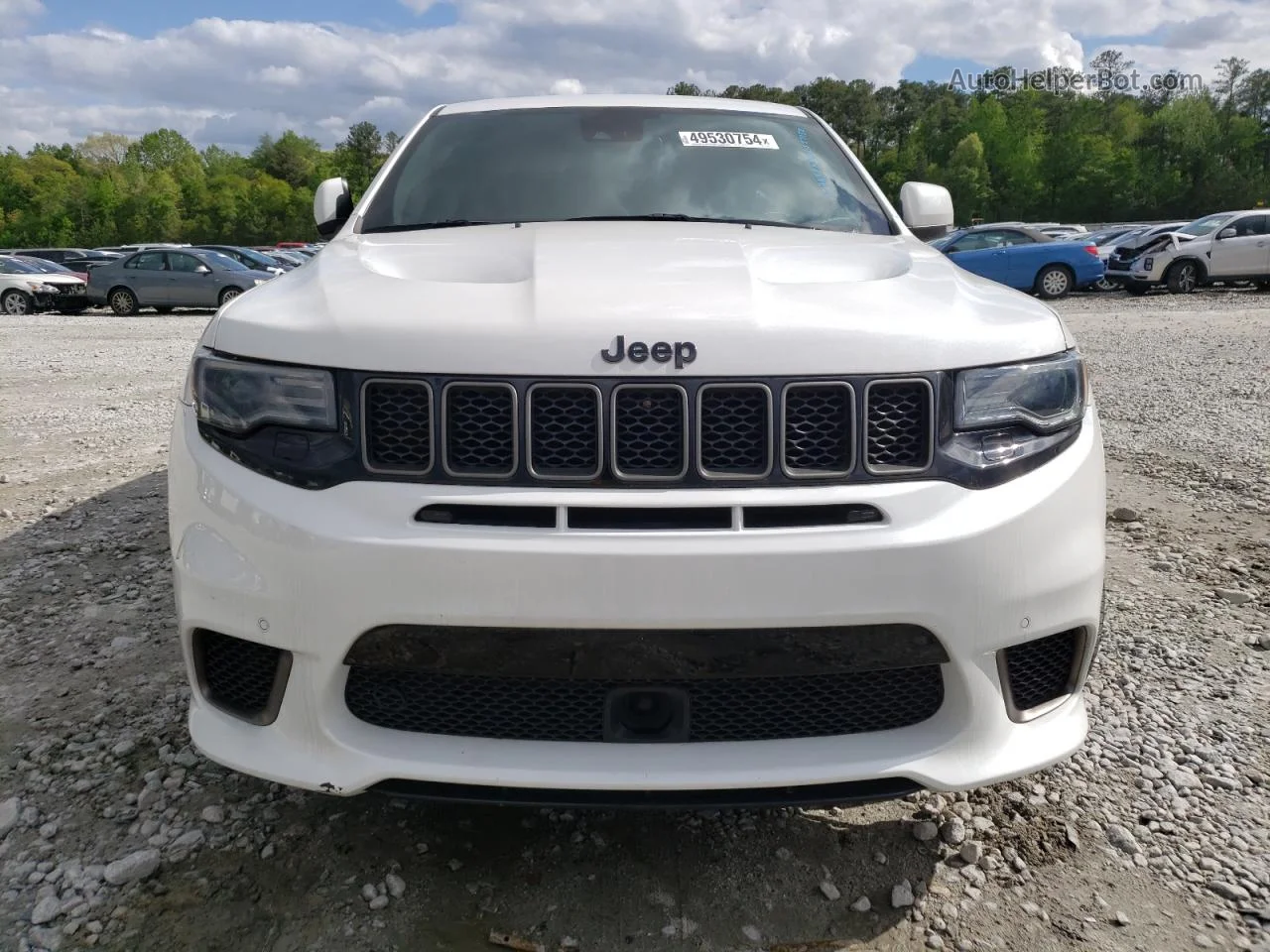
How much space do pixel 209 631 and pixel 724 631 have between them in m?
1.00

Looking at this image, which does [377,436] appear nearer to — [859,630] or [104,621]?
[859,630]

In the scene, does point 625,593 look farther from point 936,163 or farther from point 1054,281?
point 936,163

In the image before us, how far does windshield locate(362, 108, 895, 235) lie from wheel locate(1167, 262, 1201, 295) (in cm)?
1914

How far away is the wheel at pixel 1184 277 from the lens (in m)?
19.5

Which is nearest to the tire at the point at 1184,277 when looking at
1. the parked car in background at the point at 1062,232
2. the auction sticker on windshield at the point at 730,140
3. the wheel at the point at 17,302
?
the parked car in background at the point at 1062,232

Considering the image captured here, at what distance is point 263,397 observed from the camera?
1.85 meters

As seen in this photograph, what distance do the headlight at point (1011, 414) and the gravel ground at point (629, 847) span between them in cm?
93

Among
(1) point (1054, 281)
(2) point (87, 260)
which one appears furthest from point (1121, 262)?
(2) point (87, 260)

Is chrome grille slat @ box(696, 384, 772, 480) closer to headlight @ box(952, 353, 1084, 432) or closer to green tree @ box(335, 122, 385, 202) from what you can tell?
headlight @ box(952, 353, 1084, 432)

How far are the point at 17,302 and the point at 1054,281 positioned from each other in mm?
20991

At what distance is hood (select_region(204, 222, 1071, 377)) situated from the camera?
1.76m

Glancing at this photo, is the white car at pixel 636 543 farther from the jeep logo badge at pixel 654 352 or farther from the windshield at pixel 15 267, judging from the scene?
the windshield at pixel 15 267

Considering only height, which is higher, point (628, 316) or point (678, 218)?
point (678, 218)

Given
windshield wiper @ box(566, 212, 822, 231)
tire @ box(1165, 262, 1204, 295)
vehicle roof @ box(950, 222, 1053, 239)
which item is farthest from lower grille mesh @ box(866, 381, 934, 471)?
tire @ box(1165, 262, 1204, 295)
